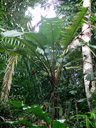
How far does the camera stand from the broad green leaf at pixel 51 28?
2133 millimetres

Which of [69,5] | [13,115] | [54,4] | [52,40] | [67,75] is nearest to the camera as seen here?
[13,115]

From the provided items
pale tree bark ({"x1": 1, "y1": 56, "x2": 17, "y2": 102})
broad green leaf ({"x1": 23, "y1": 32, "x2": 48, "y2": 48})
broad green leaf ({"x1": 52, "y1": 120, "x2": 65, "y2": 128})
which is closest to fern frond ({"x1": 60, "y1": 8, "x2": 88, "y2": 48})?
broad green leaf ({"x1": 23, "y1": 32, "x2": 48, "y2": 48})

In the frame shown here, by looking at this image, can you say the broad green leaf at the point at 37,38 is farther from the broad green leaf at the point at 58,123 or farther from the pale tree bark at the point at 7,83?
the broad green leaf at the point at 58,123

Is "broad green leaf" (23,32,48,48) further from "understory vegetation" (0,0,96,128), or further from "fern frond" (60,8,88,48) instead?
"fern frond" (60,8,88,48)

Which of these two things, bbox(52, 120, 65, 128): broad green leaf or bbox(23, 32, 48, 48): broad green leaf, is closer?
bbox(52, 120, 65, 128): broad green leaf

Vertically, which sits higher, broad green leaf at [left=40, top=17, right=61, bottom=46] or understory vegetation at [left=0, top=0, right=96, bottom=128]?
broad green leaf at [left=40, top=17, right=61, bottom=46]

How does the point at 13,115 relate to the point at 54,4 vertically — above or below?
below

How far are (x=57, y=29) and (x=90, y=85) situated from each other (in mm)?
1028

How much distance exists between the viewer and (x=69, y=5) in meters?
5.70

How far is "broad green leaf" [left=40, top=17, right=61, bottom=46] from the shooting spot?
7.00ft

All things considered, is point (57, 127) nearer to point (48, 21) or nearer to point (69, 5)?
point (48, 21)

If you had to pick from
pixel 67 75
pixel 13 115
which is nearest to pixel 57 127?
pixel 13 115

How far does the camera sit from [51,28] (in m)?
2.17

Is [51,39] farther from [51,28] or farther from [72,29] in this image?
[72,29]
